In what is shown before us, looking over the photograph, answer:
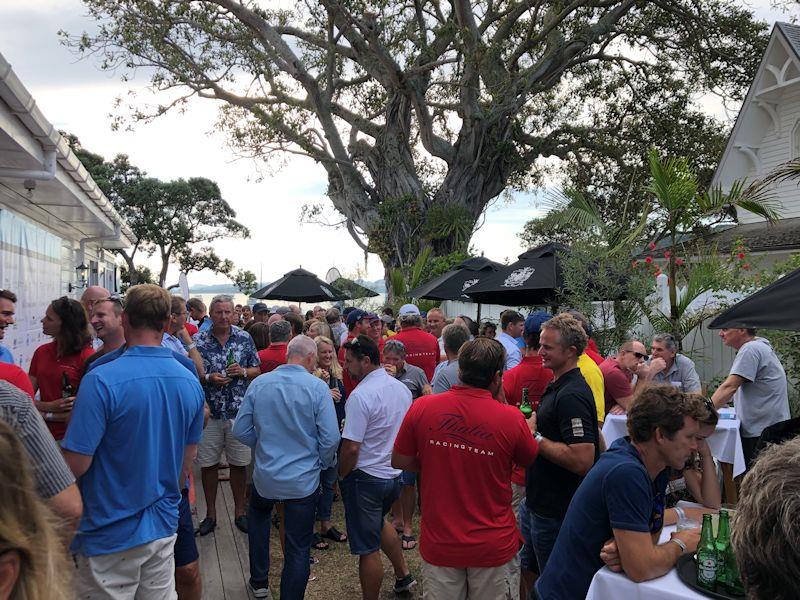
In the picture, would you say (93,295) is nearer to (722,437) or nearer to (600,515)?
(600,515)

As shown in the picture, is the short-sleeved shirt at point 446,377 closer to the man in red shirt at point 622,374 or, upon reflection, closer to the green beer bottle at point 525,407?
the green beer bottle at point 525,407

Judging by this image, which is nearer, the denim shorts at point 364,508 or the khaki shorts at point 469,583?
the khaki shorts at point 469,583

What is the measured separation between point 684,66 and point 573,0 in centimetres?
548

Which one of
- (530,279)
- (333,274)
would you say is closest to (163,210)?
(333,274)

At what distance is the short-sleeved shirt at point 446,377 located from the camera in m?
5.73

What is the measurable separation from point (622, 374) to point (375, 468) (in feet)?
8.77

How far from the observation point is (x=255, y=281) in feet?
158

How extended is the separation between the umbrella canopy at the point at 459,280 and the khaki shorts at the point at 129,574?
816cm

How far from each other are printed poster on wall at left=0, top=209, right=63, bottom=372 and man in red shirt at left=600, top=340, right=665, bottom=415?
5958 millimetres

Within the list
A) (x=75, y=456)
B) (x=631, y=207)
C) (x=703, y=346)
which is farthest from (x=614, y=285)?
(x=631, y=207)

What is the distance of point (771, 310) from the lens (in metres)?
3.53

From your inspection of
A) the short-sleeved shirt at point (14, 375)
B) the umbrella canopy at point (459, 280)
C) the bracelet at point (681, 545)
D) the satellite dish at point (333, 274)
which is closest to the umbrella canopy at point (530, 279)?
the umbrella canopy at point (459, 280)

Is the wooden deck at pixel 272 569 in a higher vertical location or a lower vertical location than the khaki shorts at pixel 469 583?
lower

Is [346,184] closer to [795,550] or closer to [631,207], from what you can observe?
[631,207]
